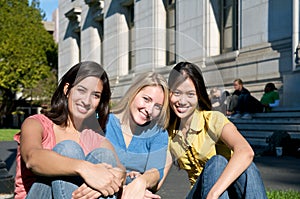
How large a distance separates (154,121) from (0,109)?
48.4 m

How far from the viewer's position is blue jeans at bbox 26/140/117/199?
3322 mm

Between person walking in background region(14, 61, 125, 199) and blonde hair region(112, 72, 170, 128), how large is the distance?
109mm

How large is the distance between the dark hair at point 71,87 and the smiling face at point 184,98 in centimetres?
42

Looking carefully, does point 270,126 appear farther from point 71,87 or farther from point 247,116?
point 71,87

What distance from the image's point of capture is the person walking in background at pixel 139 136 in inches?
135

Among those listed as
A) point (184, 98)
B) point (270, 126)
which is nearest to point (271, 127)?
point (270, 126)

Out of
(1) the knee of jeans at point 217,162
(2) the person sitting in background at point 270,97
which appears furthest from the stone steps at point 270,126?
(1) the knee of jeans at point 217,162

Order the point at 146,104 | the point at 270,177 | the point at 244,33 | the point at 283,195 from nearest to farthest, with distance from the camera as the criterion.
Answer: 1. the point at 146,104
2. the point at 283,195
3. the point at 270,177
4. the point at 244,33

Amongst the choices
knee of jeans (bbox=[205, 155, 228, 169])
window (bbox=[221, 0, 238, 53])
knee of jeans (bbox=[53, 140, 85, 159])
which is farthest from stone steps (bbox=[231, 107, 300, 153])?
knee of jeans (bbox=[53, 140, 85, 159])

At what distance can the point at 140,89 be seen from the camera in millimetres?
3412

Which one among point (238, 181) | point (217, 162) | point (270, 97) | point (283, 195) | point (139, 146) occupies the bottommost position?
point (283, 195)

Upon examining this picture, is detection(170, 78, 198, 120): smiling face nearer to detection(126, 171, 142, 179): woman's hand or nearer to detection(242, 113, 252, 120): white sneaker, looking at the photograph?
detection(126, 171, 142, 179): woman's hand

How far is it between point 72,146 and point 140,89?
53 cm

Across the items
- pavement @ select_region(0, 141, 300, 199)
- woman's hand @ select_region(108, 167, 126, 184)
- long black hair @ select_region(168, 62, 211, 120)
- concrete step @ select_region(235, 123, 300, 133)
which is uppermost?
long black hair @ select_region(168, 62, 211, 120)
